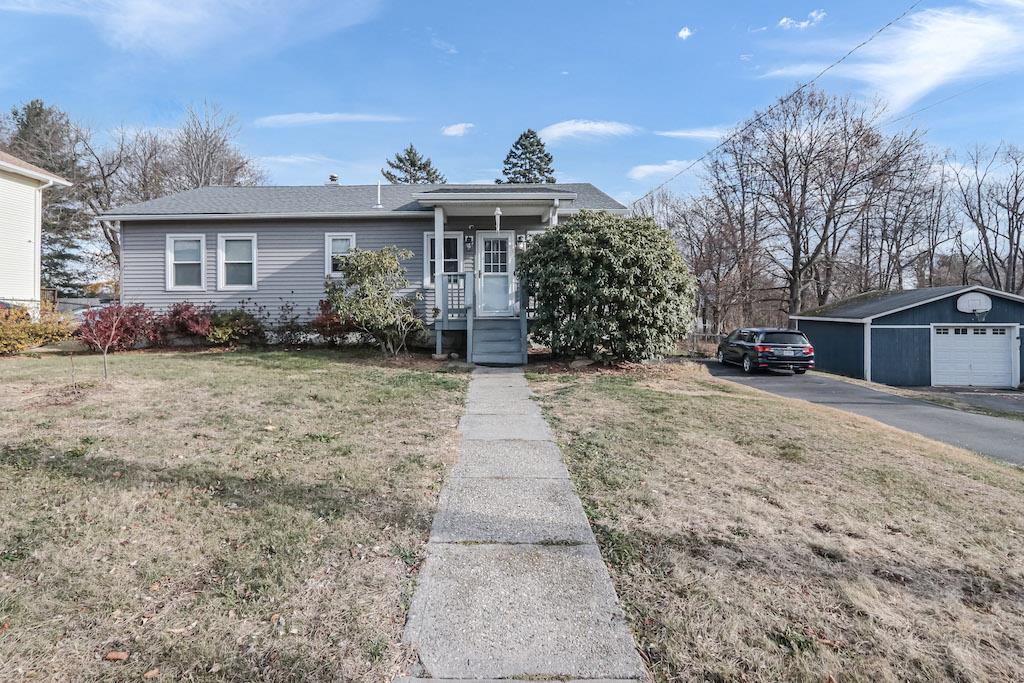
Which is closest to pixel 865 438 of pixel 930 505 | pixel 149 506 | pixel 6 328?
pixel 930 505

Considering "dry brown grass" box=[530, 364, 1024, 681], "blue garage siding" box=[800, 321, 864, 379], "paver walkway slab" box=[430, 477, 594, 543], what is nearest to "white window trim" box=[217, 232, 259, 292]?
"dry brown grass" box=[530, 364, 1024, 681]

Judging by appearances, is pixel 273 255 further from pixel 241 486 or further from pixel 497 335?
pixel 241 486

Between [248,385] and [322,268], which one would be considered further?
[322,268]

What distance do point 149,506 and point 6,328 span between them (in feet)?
38.1

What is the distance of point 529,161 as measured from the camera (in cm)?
4428

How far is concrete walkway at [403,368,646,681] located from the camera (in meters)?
2.16

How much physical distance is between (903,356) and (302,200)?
68.6ft

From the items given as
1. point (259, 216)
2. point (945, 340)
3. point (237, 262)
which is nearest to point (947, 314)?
point (945, 340)

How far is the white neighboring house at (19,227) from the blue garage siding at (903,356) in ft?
95.4

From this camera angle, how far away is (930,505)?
3990 millimetres

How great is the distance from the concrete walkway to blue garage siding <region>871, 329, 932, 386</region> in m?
19.1

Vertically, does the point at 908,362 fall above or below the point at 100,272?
below

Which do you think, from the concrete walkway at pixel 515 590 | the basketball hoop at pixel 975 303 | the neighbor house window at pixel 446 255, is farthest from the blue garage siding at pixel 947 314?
the concrete walkway at pixel 515 590

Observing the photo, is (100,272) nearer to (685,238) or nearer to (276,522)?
(685,238)
